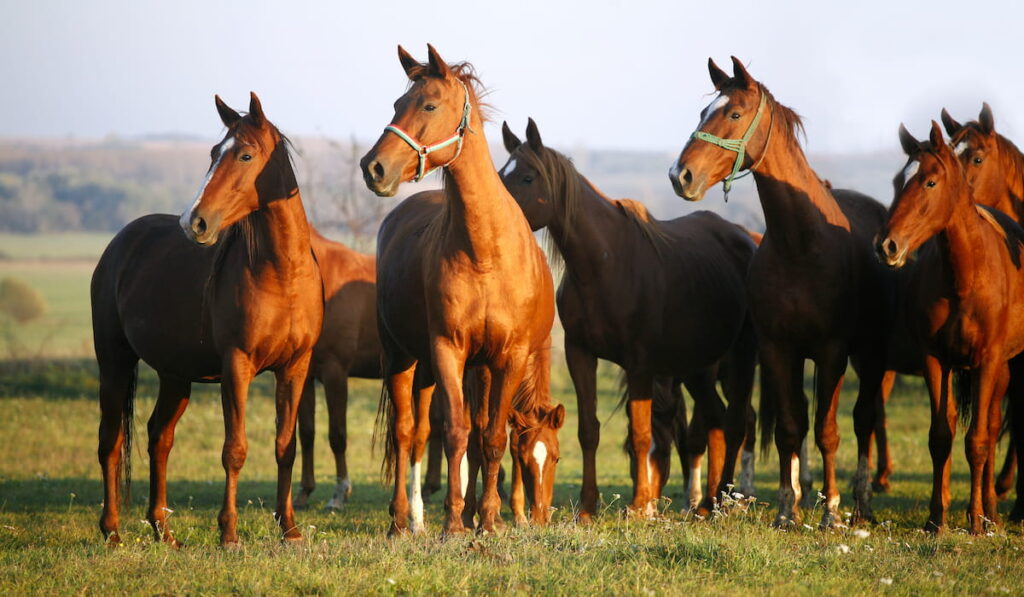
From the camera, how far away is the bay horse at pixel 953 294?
6328 millimetres

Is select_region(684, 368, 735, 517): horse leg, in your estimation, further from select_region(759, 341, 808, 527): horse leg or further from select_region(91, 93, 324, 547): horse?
select_region(91, 93, 324, 547): horse

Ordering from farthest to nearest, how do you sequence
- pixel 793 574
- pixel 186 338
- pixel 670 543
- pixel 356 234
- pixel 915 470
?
pixel 356 234 < pixel 915 470 < pixel 186 338 < pixel 670 543 < pixel 793 574

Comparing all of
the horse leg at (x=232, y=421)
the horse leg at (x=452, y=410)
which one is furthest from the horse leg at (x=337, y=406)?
the horse leg at (x=452, y=410)

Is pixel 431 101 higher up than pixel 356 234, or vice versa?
pixel 356 234

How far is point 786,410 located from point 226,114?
14.0ft

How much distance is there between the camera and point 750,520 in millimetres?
6965

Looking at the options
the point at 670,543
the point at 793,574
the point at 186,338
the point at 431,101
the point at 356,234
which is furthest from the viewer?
the point at 356,234

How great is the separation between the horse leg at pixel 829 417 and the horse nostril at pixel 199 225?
415cm

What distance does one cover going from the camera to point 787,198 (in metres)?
6.76

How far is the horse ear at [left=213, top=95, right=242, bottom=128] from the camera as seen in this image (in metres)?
6.32

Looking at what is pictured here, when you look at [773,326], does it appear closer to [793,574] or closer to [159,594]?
[793,574]

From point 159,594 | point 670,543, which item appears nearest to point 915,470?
point 670,543

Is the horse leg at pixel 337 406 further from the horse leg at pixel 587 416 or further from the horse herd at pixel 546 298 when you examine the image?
the horse leg at pixel 587 416

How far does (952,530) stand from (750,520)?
4.30 ft
